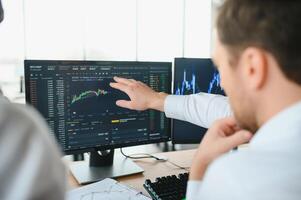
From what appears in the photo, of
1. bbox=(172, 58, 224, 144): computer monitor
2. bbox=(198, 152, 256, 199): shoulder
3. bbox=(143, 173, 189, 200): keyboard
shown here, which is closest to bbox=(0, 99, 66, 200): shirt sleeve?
bbox=(198, 152, 256, 199): shoulder

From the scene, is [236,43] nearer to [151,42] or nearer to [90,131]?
[90,131]

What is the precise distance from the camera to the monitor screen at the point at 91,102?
1.16 meters

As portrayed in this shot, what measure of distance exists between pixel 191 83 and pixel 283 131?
31.5 inches

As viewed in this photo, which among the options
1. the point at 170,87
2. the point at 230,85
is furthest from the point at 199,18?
the point at 230,85

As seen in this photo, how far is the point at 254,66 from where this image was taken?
0.62 metres

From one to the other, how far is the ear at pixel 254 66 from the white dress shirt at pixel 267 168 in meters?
0.07

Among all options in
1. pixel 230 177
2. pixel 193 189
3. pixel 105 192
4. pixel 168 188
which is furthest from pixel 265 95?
pixel 105 192

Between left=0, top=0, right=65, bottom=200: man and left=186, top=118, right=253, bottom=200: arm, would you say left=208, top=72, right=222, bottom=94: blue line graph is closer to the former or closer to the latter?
left=186, top=118, right=253, bottom=200: arm

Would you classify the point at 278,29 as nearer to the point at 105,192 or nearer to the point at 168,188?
the point at 168,188

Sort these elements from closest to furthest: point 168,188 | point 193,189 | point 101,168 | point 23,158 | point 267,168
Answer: point 23,158, point 267,168, point 193,189, point 168,188, point 101,168

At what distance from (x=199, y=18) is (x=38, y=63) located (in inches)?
185

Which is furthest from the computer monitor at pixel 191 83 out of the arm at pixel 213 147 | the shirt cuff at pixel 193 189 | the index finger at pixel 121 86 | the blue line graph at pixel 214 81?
the shirt cuff at pixel 193 189

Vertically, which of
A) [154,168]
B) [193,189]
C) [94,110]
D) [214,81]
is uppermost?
[214,81]

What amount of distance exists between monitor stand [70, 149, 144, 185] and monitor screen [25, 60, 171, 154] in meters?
0.10
